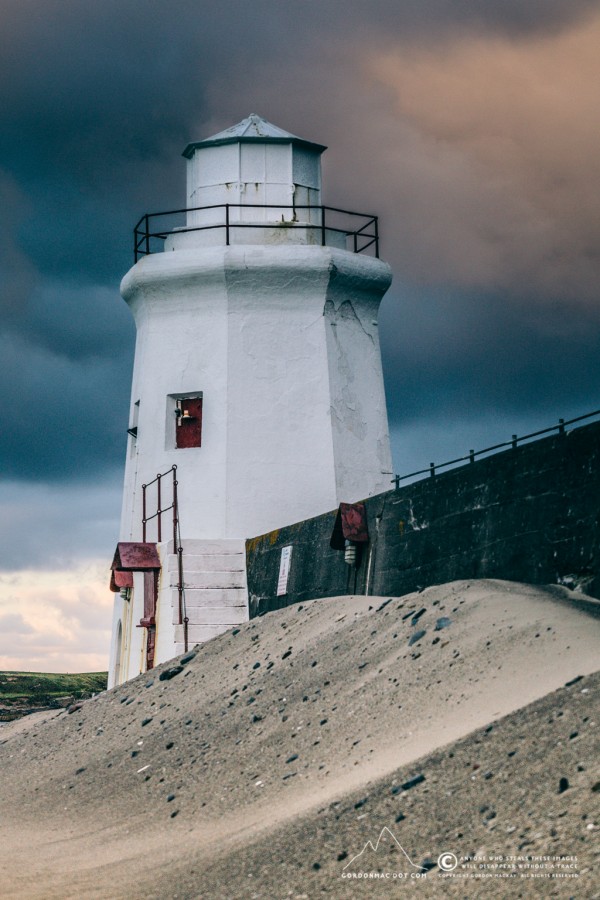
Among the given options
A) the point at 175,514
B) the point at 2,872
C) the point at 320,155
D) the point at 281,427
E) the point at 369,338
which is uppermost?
the point at 320,155

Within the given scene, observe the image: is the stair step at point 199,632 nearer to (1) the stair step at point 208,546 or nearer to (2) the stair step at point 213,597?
(2) the stair step at point 213,597

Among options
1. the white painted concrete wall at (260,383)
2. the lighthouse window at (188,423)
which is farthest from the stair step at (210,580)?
the lighthouse window at (188,423)

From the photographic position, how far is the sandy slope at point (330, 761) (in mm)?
9570

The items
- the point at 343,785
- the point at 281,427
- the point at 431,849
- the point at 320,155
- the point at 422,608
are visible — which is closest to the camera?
the point at 431,849

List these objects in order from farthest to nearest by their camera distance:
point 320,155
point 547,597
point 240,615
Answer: point 320,155 < point 240,615 < point 547,597

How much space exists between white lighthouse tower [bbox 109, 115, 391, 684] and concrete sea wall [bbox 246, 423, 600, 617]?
347cm

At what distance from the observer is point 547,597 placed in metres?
14.2

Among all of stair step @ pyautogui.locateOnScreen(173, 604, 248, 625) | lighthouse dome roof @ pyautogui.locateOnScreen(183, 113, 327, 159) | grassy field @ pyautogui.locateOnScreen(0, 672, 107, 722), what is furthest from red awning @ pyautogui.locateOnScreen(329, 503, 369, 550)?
grassy field @ pyautogui.locateOnScreen(0, 672, 107, 722)

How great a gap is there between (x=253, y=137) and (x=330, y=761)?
15.7 meters

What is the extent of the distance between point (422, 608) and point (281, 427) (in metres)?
9.30

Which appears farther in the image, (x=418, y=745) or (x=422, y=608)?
(x=422, y=608)

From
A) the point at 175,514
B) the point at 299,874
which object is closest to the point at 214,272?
the point at 175,514

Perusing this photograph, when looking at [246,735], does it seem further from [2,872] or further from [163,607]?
[163,607]

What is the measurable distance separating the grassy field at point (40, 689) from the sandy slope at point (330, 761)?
45.5ft
